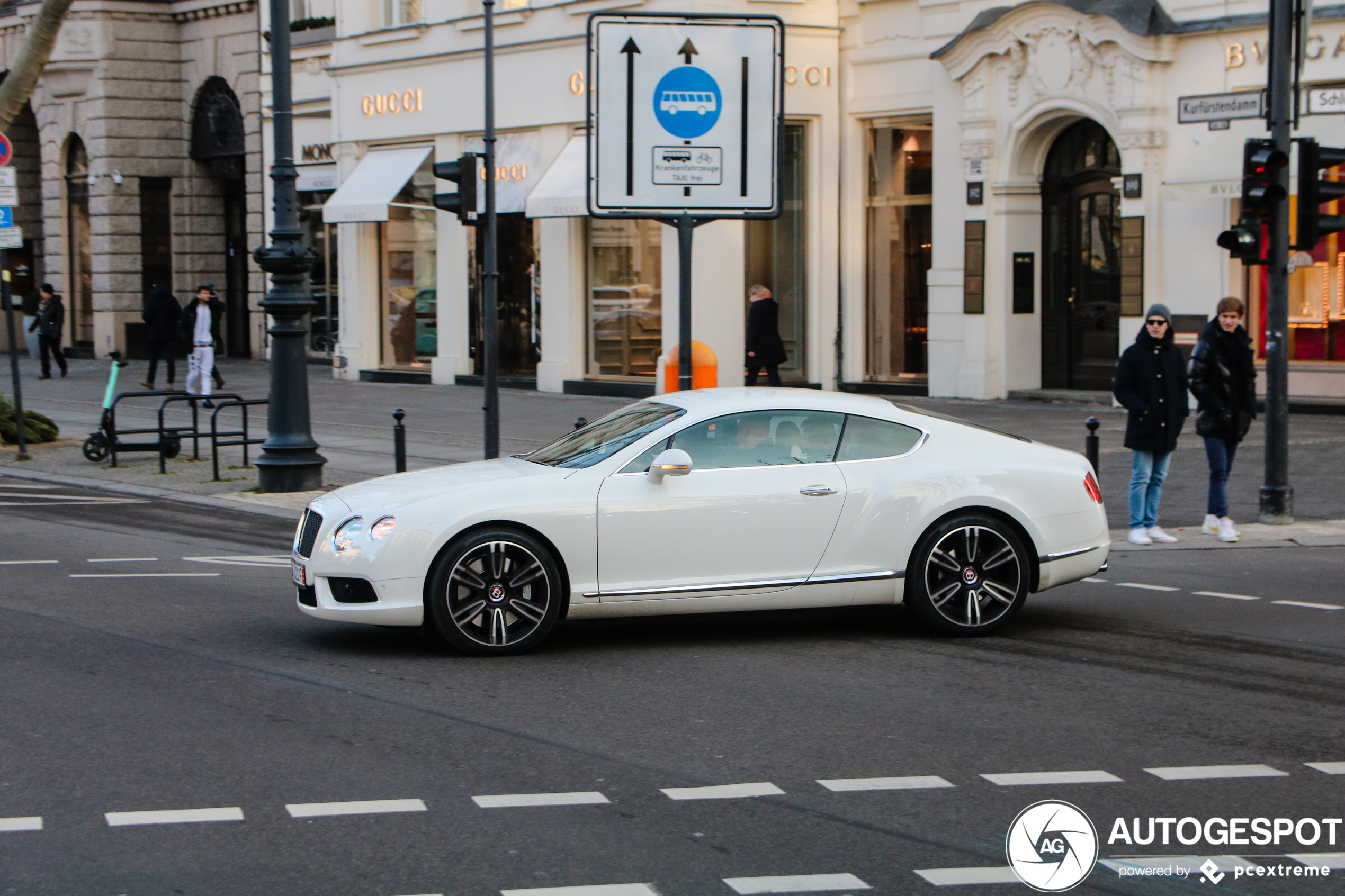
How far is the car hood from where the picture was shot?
813cm

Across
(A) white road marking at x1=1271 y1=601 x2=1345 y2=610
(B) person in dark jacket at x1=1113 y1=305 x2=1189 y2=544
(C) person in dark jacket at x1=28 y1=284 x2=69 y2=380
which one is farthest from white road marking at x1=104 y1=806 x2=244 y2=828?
(C) person in dark jacket at x1=28 y1=284 x2=69 y2=380

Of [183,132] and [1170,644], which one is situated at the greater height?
[183,132]

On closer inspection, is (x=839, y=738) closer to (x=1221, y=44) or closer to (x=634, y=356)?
(x=1221, y=44)

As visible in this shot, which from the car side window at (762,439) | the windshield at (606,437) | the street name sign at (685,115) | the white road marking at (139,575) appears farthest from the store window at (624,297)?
the car side window at (762,439)

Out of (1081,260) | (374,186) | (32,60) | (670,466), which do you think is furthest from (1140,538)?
(374,186)

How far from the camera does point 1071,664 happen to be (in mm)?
8070

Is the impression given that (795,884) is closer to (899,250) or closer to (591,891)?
(591,891)

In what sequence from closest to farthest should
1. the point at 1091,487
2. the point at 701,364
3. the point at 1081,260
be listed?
the point at 1091,487 < the point at 701,364 < the point at 1081,260

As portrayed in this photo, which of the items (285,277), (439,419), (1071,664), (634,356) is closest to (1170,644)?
(1071,664)

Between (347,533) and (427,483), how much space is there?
51 cm

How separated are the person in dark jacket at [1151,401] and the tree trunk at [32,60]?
13.8 m

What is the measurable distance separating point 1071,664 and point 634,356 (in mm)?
17962

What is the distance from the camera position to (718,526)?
834cm

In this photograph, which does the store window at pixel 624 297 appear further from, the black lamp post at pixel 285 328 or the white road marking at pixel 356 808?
the white road marking at pixel 356 808
